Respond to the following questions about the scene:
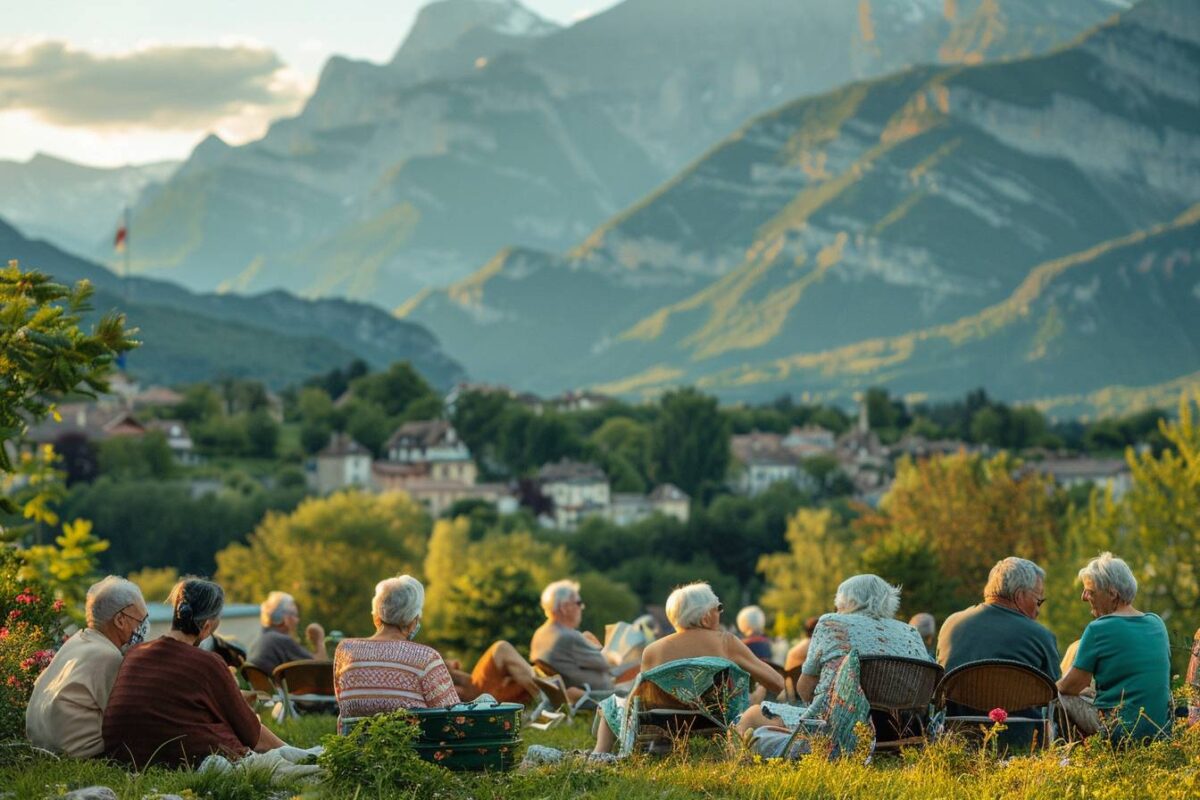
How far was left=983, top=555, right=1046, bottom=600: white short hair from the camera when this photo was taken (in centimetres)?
873

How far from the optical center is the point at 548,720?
12.3m

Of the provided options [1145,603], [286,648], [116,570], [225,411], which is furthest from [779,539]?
[286,648]

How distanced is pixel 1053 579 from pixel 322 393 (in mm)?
110287

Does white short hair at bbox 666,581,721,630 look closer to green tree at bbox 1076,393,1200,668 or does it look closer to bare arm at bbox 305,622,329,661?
bare arm at bbox 305,622,329,661

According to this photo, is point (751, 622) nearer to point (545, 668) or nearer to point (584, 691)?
point (584, 691)

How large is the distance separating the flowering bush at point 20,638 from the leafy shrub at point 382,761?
2164 mm

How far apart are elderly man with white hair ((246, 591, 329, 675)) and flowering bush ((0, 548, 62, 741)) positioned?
6.30 feet

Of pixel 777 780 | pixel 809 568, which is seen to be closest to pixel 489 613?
pixel 809 568

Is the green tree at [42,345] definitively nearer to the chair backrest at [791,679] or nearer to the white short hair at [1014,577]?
the chair backrest at [791,679]

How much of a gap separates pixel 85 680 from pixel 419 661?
1635mm

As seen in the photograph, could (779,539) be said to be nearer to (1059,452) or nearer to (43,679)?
(1059,452)

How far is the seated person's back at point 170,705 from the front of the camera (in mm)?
7801

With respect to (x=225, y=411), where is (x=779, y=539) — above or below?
below

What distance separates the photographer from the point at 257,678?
502 inches
